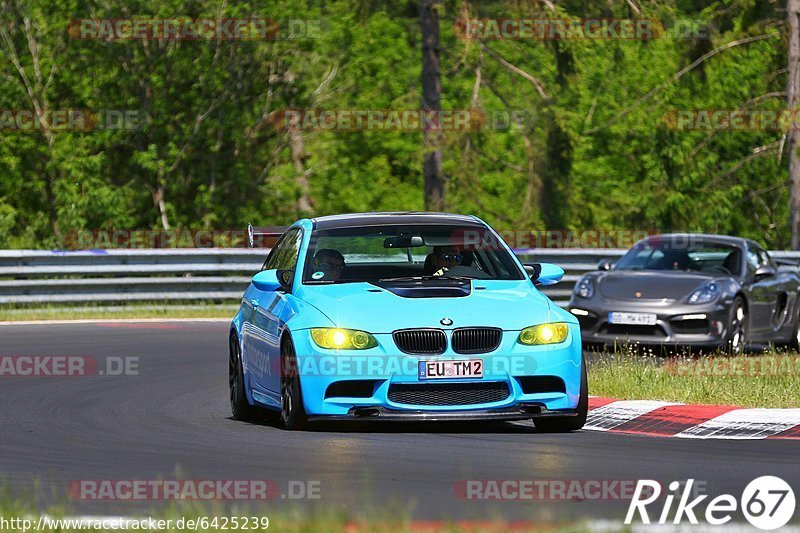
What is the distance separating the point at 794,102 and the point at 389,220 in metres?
23.2

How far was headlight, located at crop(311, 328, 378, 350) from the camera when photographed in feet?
35.5

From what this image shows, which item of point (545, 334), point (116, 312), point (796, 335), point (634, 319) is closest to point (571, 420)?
point (545, 334)

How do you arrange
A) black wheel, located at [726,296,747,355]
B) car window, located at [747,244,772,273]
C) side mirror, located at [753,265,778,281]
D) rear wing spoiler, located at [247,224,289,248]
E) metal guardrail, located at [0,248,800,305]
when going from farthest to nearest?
metal guardrail, located at [0,248,800,305] → car window, located at [747,244,772,273] → side mirror, located at [753,265,778,281] → black wheel, located at [726,296,747,355] → rear wing spoiler, located at [247,224,289,248]

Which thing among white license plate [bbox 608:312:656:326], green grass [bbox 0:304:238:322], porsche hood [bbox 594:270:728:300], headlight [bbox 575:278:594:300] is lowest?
green grass [bbox 0:304:238:322]

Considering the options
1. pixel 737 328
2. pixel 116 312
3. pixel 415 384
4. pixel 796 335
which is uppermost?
pixel 415 384

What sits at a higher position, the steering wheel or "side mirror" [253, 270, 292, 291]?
"side mirror" [253, 270, 292, 291]

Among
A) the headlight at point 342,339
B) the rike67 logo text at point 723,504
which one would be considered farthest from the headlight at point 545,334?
the rike67 logo text at point 723,504

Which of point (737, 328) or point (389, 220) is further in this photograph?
point (737, 328)

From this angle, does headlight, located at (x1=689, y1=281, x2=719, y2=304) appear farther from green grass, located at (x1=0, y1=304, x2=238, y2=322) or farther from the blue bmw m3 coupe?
A: green grass, located at (x1=0, y1=304, x2=238, y2=322)

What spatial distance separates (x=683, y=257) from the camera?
19688 millimetres

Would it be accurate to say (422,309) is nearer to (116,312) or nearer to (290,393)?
(290,393)

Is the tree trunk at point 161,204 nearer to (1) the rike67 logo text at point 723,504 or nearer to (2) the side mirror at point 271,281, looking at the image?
(2) the side mirror at point 271,281

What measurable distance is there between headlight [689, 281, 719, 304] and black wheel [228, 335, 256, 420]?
6752mm

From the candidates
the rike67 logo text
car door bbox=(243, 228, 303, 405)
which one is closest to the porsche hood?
car door bbox=(243, 228, 303, 405)
